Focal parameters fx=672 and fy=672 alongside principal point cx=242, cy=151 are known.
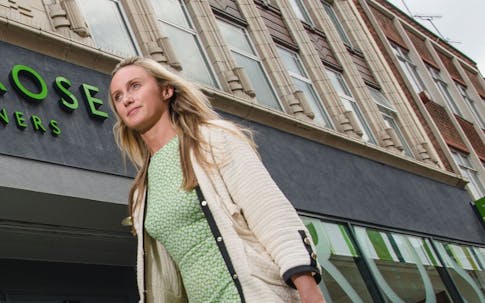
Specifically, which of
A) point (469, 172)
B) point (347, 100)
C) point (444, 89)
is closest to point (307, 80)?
point (347, 100)

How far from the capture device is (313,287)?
6.92ft

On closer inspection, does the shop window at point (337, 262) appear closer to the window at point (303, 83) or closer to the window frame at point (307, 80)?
the window at point (303, 83)

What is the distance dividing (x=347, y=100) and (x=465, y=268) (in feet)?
13.8

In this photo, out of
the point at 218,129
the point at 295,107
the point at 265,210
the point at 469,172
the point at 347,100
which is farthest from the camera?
the point at 469,172

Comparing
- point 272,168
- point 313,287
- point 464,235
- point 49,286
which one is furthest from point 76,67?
point 464,235

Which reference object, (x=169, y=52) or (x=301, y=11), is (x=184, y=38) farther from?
(x=301, y=11)

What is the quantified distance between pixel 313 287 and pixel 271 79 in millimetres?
9995

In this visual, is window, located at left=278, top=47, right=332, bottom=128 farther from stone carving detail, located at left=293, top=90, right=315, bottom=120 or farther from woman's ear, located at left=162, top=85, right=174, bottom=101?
woman's ear, located at left=162, top=85, right=174, bottom=101

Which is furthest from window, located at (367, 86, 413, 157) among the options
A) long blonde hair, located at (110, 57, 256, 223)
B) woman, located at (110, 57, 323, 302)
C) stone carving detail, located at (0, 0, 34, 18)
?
woman, located at (110, 57, 323, 302)

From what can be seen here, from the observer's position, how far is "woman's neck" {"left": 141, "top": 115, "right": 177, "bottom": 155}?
8.73 feet

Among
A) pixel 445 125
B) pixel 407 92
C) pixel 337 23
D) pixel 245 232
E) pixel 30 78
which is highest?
pixel 337 23

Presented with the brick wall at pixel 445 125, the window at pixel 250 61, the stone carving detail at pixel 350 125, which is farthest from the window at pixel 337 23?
the window at pixel 250 61

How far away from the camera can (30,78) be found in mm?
6500

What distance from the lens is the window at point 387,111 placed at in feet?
51.6
